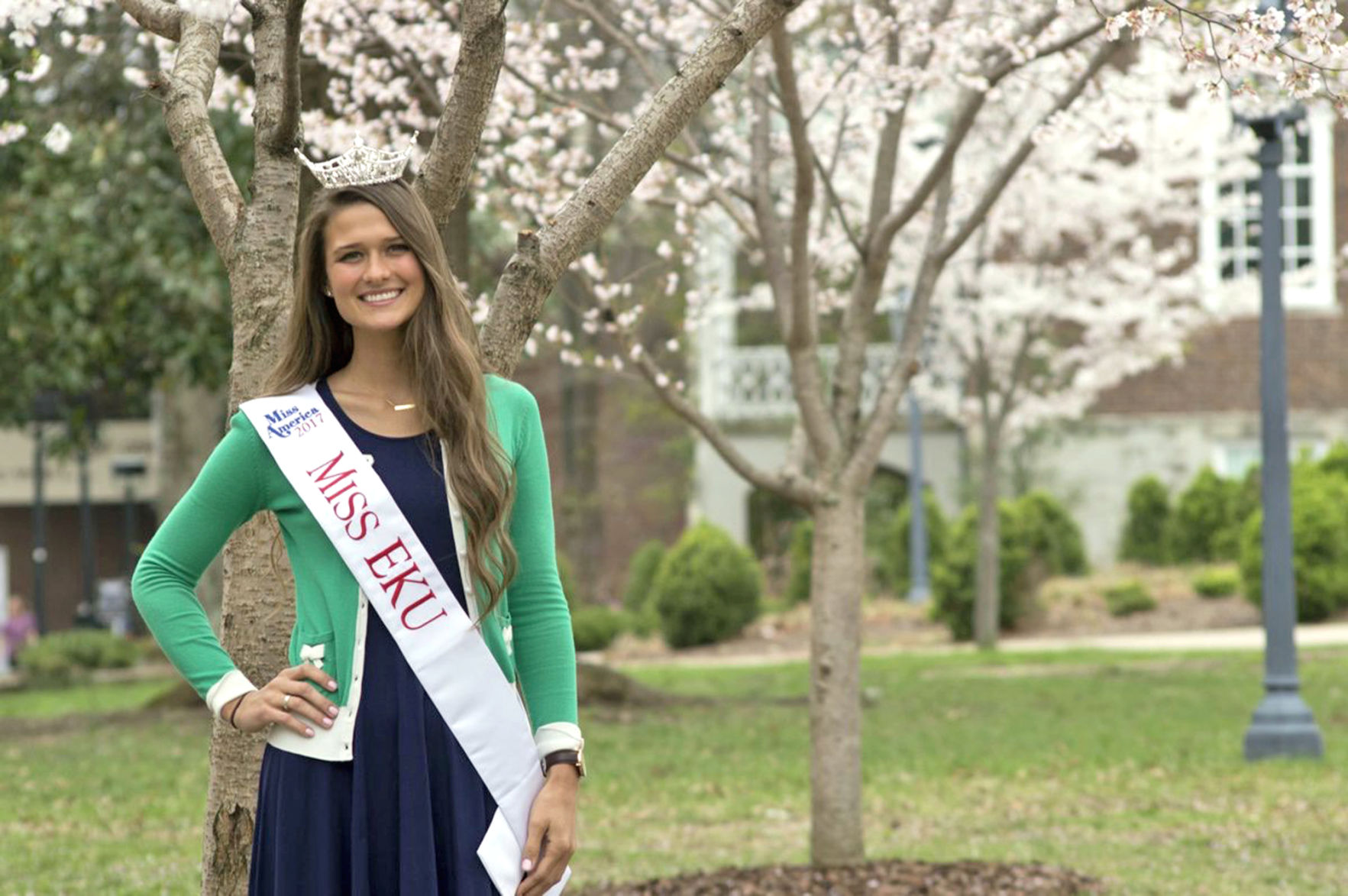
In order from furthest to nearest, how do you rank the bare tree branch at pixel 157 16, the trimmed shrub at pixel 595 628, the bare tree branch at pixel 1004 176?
1. the trimmed shrub at pixel 595 628
2. the bare tree branch at pixel 1004 176
3. the bare tree branch at pixel 157 16

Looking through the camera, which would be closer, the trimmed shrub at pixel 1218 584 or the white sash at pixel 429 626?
the white sash at pixel 429 626

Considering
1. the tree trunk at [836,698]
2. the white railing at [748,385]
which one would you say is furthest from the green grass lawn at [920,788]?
the white railing at [748,385]

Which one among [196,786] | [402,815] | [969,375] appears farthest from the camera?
[969,375]

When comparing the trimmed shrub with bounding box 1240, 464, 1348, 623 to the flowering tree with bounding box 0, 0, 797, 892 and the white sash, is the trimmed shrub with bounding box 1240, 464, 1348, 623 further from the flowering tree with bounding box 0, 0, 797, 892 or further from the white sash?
the white sash

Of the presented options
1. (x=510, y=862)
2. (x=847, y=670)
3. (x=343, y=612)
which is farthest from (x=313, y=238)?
(x=847, y=670)

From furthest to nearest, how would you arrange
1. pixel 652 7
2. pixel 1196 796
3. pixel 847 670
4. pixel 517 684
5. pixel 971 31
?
pixel 1196 796
pixel 652 7
pixel 971 31
pixel 847 670
pixel 517 684

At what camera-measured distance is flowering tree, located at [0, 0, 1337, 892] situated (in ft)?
11.8

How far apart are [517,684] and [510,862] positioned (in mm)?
294

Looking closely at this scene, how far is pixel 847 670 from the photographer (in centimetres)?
621

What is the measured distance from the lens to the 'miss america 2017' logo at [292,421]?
2.71 m

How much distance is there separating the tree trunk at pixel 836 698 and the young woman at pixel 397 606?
3.49 meters

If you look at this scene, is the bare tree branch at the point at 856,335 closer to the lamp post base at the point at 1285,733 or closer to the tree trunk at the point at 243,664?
the tree trunk at the point at 243,664

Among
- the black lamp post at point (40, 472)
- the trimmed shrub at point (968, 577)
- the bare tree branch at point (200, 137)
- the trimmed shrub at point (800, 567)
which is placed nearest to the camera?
the bare tree branch at point (200, 137)

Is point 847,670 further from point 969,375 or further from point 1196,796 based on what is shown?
point 969,375
